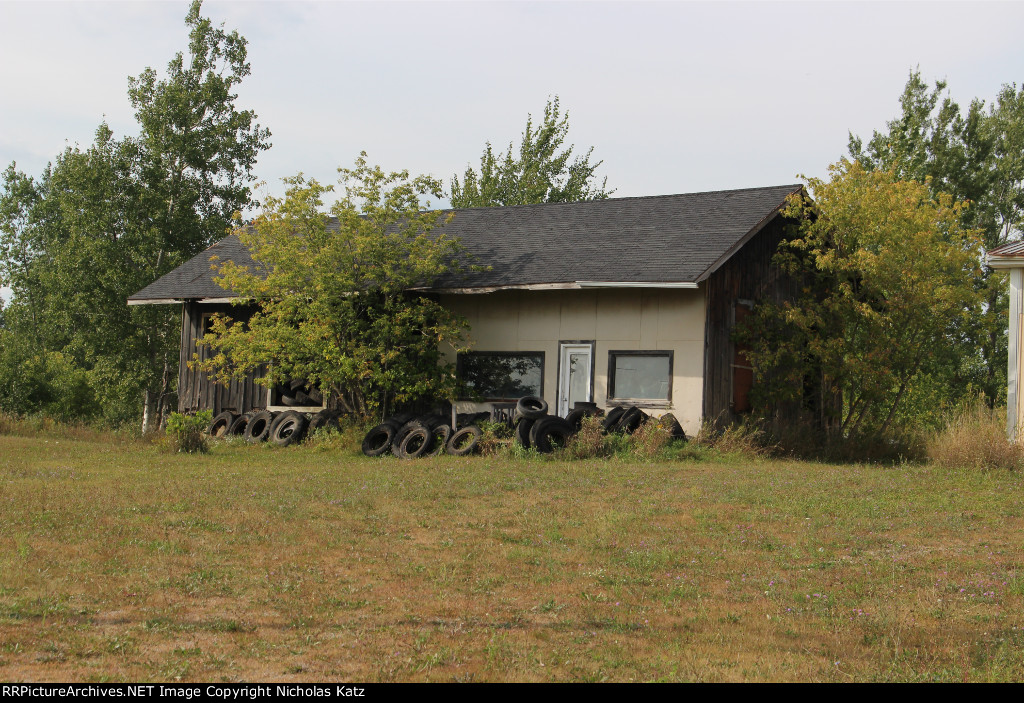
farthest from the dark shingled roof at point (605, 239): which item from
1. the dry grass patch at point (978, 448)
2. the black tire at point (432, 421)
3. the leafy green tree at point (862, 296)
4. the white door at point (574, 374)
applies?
the dry grass patch at point (978, 448)

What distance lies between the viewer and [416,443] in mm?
18453

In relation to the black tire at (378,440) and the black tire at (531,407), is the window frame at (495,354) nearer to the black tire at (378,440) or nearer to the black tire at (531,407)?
the black tire at (531,407)

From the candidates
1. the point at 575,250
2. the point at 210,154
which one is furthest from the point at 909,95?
the point at 210,154

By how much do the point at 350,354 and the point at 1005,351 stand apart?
23.9m

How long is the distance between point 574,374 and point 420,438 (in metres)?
3.25

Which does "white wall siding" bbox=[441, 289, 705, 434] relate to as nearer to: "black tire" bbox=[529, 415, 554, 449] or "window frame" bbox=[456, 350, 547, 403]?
"window frame" bbox=[456, 350, 547, 403]

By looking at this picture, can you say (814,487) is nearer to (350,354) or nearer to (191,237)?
(350,354)

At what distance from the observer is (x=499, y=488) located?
40.7ft

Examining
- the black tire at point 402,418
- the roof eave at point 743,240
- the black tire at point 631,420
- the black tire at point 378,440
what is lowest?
the black tire at point 378,440

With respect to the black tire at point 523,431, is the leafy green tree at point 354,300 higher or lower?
higher

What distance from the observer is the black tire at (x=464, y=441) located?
17453 mm

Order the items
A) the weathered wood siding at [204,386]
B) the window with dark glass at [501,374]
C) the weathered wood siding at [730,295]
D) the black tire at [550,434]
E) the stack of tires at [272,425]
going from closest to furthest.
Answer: the black tire at [550,434], the weathered wood siding at [730,295], the window with dark glass at [501,374], the stack of tires at [272,425], the weathered wood siding at [204,386]

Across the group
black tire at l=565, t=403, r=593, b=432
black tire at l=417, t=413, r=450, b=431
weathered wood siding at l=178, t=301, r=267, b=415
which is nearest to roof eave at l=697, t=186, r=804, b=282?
black tire at l=565, t=403, r=593, b=432

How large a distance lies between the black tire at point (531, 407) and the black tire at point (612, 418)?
1.12 meters
